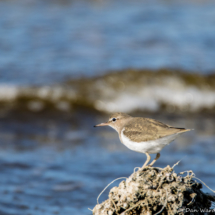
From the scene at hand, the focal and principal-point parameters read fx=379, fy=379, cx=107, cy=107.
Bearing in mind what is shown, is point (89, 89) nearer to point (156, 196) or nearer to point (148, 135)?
point (148, 135)

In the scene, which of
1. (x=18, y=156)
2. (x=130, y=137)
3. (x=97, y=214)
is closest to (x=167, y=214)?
(x=97, y=214)

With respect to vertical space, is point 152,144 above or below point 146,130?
below

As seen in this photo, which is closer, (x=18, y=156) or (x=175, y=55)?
(x=18, y=156)

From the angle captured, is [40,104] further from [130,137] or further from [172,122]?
[130,137]

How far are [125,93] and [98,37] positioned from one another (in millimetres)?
4478

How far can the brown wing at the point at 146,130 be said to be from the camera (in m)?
5.14

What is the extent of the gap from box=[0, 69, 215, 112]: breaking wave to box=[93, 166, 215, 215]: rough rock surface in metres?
7.75

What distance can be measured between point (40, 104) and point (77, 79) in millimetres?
1743

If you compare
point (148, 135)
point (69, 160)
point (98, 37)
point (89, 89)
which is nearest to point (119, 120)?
point (148, 135)

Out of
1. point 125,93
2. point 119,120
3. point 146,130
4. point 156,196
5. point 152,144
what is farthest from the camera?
point 125,93

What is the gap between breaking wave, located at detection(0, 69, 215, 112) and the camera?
12.5m

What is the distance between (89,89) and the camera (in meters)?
13.3

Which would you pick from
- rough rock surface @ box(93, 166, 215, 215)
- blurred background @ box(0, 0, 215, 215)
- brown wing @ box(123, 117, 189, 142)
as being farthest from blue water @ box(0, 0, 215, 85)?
rough rock surface @ box(93, 166, 215, 215)

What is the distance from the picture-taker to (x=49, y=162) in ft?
28.6
